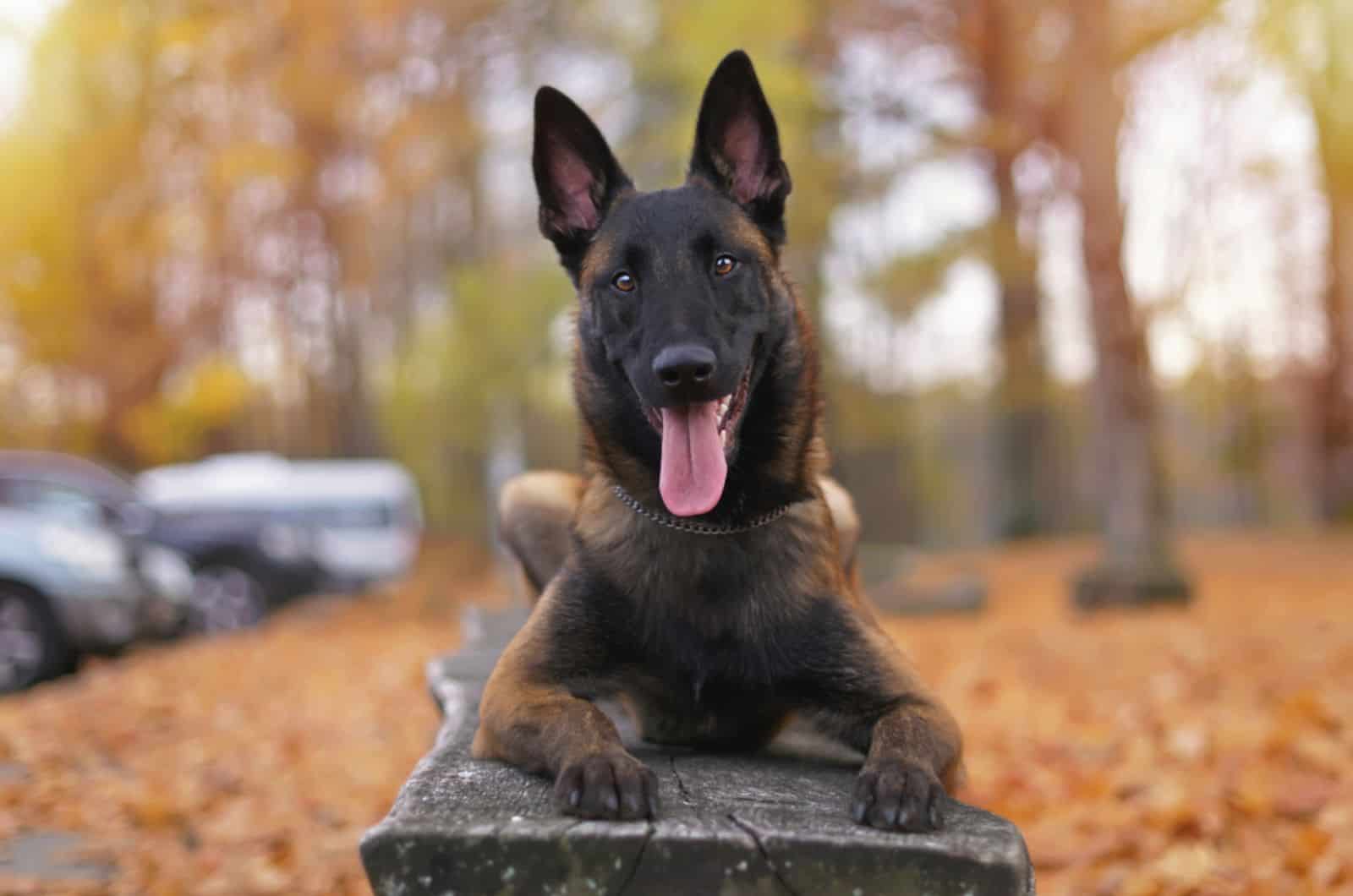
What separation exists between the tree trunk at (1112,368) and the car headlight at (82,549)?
9052mm

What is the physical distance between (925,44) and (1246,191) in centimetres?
676

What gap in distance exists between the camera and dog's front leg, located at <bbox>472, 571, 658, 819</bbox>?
6.98ft

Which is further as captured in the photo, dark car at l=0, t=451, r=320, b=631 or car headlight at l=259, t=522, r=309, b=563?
car headlight at l=259, t=522, r=309, b=563

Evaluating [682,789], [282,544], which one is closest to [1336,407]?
[282,544]

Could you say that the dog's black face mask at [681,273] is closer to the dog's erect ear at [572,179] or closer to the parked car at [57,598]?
the dog's erect ear at [572,179]

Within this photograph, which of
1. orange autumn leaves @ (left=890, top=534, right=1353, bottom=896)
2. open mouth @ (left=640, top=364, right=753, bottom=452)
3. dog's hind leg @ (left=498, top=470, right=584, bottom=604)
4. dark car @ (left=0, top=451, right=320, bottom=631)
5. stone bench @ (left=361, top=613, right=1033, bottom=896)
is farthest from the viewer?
dark car @ (left=0, top=451, right=320, bottom=631)

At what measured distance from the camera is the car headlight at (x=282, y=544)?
642 inches

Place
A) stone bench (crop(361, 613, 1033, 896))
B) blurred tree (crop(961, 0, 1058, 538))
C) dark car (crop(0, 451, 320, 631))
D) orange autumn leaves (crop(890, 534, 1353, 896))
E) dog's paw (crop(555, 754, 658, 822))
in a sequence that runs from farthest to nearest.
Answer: dark car (crop(0, 451, 320, 631)) < blurred tree (crop(961, 0, 1058, 538)) < orange autumn leaves (crop(890, 534, 1353, 896)) < dog's paw (crop(555, 754, 658, 822)) < stone bench (crop(361, 613, 1033, 896))

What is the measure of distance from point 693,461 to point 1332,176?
17780 millimetres

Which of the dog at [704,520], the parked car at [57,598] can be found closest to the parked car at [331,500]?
the parked car at [57,598]

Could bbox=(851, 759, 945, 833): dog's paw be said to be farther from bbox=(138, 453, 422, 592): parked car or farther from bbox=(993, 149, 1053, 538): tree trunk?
bbox=(138, 453, 422, 592): parked car

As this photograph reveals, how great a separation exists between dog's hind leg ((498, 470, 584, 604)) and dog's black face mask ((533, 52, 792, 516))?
2.90ft

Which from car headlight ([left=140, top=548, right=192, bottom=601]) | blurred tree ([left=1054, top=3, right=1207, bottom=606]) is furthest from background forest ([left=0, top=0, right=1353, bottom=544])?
car headlight ([left=140, top=548, right=192, bottom=601])

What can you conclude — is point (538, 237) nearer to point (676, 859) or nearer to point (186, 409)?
point (186, 409)
